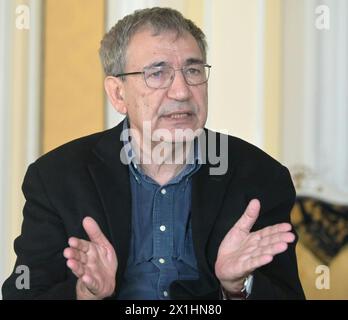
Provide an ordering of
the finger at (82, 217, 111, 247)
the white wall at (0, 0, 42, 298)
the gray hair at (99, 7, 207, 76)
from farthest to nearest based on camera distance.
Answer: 1. the white wall at (0, 0, 42, 298)
2. the gray hair at (99, 7, 207, 76)
3. the finger at (82, 217, 111, 247)

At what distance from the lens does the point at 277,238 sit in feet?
4.09

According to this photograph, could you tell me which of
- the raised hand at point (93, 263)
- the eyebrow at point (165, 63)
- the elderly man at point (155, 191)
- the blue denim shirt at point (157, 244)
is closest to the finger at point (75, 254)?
the raised hand at point (93, 263)

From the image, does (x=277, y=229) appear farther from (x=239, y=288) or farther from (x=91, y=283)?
(x=91, y=283)

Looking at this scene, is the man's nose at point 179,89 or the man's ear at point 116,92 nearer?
the man's nose at point 179,89

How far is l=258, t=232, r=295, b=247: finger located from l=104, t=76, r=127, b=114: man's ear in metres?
0.55

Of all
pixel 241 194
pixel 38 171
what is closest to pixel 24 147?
pixel 38 171

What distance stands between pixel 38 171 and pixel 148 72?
0.35m

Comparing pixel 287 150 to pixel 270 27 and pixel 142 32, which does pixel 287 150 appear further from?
pixel 142 32

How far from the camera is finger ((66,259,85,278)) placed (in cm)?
118

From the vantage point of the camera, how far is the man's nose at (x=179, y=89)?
1.49 m

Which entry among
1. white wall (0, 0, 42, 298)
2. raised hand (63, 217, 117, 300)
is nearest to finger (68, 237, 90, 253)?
raised hand (63, 217, 117, 300)

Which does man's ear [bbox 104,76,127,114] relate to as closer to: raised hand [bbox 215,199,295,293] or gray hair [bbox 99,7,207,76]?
gray hair [bbox 99,7,207,76]

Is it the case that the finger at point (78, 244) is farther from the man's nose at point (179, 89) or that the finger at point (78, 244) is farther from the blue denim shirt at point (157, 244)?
the man's nose at point (179, 89)

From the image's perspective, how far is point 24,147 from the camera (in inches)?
83.4
